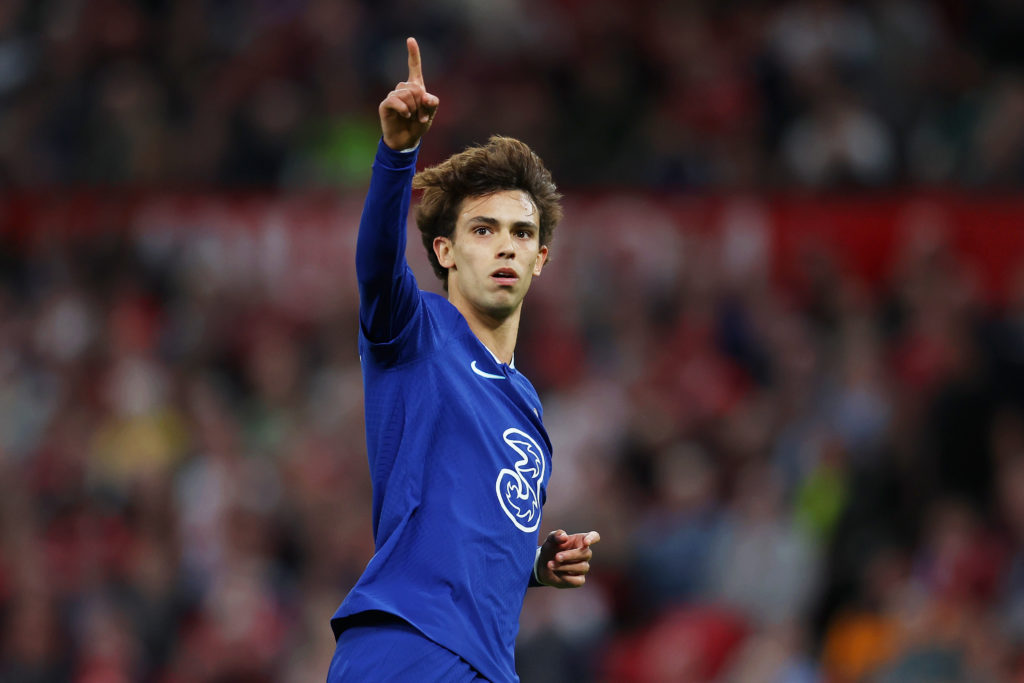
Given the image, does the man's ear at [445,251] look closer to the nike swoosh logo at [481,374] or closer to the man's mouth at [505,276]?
the man's mouth at [505,276]

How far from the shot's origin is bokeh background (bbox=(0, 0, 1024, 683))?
7.86 metres

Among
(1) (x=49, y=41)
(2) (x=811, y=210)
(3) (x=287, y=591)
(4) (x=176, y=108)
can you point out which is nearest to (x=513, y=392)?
(3) (x=287, y=591)

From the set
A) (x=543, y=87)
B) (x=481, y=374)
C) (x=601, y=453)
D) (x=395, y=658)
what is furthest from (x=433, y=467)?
(x=543, y=87)

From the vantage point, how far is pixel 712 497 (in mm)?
8359

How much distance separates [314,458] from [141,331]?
2.20 meters

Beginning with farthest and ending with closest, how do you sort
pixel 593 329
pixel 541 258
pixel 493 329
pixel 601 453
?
pixel 593 329
pixel 601 453
pixel 541 258
pixel 493 329

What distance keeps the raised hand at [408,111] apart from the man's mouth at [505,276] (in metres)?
0.52

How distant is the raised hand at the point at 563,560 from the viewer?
14.0 feet

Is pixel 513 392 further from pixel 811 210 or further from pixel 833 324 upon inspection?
pixel 811 210

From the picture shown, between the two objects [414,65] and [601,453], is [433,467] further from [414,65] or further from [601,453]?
[601,453]

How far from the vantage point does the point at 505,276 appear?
161 inches

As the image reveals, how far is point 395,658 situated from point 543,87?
793cm

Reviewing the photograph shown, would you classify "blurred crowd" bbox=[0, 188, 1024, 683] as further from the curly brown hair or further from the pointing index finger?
the pointing index finger

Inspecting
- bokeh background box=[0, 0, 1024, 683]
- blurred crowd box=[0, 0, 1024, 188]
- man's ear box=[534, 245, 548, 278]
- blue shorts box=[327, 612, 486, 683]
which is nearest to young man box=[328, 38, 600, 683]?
blue shorts box=[327, 612, 486, 683]
